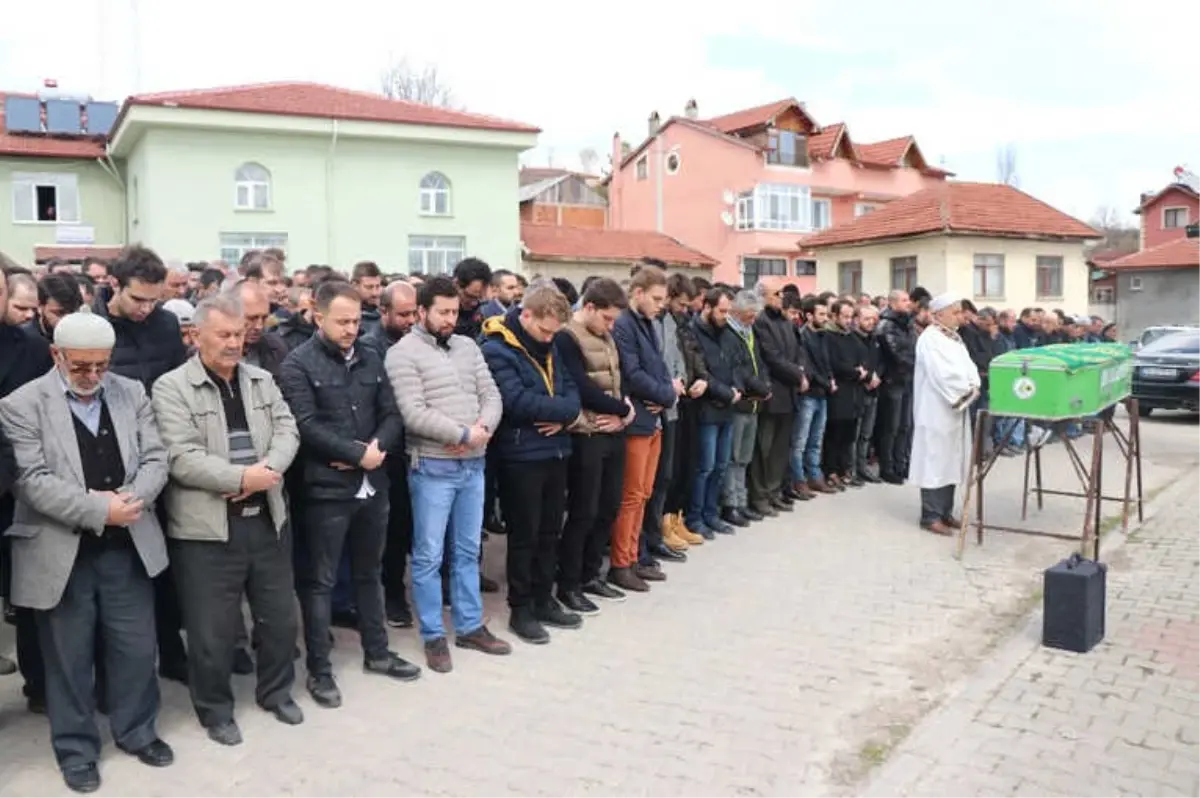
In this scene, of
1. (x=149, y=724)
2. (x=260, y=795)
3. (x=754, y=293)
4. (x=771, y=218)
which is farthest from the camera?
(x=771, y=218)

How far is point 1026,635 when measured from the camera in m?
Result: 5.82

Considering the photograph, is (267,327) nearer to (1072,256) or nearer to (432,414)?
(432,414)

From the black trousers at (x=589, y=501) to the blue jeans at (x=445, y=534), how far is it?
2.57ft

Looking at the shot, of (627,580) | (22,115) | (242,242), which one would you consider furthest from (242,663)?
(22,115)

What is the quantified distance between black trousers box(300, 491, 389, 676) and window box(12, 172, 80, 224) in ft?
95.4

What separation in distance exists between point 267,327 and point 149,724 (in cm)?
235

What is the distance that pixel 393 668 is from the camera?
5.08 metres

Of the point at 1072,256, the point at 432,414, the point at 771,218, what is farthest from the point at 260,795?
the point at 771,218

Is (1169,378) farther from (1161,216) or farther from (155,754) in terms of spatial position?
(1161,216)

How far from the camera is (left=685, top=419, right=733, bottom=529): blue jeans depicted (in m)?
7.88

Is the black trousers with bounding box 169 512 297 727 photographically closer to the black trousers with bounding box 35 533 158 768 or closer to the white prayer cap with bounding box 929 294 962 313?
the black trousers with bounding box 35 533 158 768

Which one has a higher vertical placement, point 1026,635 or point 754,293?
point 754,293

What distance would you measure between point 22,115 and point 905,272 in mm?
26635

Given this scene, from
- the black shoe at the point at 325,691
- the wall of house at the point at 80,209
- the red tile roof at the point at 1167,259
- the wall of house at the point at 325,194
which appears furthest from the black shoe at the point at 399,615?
the red tile roof at the point at 1167,259
